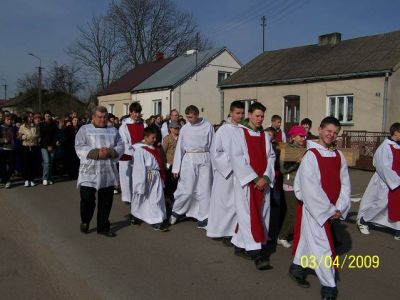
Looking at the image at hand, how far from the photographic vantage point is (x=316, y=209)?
173 inches

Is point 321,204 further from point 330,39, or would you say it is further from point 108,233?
point 330,39

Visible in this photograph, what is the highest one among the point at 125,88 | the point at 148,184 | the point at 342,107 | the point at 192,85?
the point at 125,88

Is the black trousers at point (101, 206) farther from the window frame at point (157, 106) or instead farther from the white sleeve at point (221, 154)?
the window frame at point (157, 106)

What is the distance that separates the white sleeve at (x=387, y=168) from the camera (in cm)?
655

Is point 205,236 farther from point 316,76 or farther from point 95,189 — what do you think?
point 316,76

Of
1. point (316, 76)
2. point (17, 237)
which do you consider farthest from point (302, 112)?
point (17, 237)

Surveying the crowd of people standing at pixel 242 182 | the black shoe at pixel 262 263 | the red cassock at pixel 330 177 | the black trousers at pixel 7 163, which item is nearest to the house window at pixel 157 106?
the black trousers at pixel 7 163

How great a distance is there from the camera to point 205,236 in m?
6.66

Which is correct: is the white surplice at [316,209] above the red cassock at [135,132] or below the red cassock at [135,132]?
below

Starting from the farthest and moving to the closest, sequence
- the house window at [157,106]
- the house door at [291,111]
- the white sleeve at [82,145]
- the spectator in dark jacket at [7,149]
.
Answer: the house window at [157,106]
the house door at [291,111]
the spectator in dark jacket at [7,149]
the white sleeve at [82,145]

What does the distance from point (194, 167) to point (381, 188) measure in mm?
2952

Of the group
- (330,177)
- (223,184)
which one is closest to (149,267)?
(223,184)

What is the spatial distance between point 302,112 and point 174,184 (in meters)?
15.5
